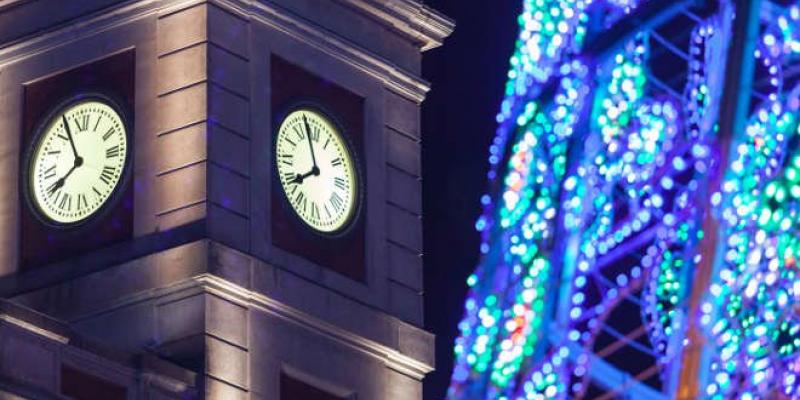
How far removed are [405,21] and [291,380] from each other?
5466 mm

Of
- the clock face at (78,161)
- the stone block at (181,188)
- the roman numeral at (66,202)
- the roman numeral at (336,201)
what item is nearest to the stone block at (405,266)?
the roman numeral at (336,201)

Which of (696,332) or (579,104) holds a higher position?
(579,104)

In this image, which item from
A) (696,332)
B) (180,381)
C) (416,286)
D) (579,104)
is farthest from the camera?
(416,286)

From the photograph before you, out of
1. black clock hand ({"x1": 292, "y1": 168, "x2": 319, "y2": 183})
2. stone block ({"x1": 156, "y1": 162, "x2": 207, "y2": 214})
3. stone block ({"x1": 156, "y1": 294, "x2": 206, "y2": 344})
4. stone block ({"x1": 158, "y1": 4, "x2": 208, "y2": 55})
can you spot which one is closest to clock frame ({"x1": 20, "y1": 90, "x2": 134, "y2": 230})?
stone block ({"x1": 156, "y1": 162, "x2": 207, "y2": 214})

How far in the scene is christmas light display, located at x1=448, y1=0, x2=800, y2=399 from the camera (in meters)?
43.1

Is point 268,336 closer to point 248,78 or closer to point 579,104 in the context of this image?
point 248,78

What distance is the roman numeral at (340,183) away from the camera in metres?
53.3

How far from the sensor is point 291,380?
52.3 m

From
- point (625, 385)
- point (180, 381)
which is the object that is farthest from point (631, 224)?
point (180, 381)

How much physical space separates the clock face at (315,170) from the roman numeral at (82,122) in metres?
2.31

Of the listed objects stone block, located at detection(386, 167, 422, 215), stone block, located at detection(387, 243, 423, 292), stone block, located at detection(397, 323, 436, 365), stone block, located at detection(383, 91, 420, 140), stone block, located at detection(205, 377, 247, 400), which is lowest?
stone block, located at detection(205, 377, 247, 400)

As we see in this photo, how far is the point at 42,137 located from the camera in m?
53.2

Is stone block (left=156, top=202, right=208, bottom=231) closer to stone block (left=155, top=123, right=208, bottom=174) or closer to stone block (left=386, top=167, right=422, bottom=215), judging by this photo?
stone block (left=155, top=123, right=208, bottom=174)

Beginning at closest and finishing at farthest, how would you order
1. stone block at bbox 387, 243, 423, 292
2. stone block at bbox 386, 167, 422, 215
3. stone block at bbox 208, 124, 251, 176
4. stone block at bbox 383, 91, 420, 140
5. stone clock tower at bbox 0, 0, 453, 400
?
stone clock tower at bbox 0, 0, 453, 400, stone block at bbox 208, 124, 251, 176, stone block at bbox 387, 243, 423, 292, stone block at bbox 386, 167, 422, 215, stone block at bbox 383, 91, 420, 140
